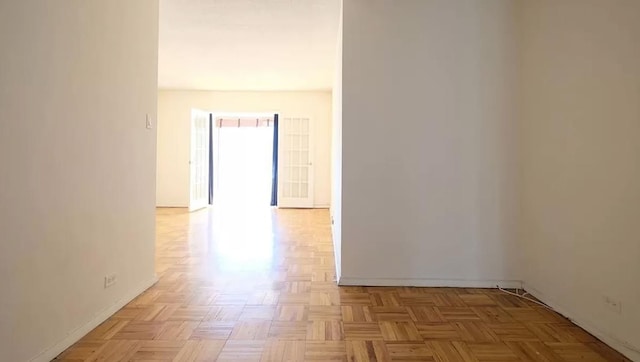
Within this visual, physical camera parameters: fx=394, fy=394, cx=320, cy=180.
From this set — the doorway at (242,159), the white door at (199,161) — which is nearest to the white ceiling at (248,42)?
the white door at (199,161)

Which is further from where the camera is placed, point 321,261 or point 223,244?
point 223,244

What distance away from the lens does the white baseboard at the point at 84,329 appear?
1.80 m

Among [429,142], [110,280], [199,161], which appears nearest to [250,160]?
[199,161]

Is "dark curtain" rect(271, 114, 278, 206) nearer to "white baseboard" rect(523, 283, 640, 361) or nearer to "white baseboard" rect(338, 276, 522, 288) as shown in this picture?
"white baseboard" rect(338, 276, 522, 288)

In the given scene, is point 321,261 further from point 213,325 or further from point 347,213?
point 213,325

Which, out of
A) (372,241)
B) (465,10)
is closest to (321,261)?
(372,241)

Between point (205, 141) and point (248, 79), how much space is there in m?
2.14

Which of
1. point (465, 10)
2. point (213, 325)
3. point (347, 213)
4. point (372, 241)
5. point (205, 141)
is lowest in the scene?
point (213, 325)

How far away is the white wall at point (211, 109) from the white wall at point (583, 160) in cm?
561

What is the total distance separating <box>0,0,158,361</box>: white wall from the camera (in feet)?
5.22

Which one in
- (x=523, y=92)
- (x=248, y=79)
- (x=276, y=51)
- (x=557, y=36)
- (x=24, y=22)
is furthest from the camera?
(x=248, y=79)

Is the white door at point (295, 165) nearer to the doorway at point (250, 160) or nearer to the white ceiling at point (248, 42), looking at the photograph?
the doorway at point (250, 160)

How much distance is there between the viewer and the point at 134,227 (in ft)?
8.90

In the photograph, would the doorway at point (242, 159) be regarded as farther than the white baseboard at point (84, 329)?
Yes
